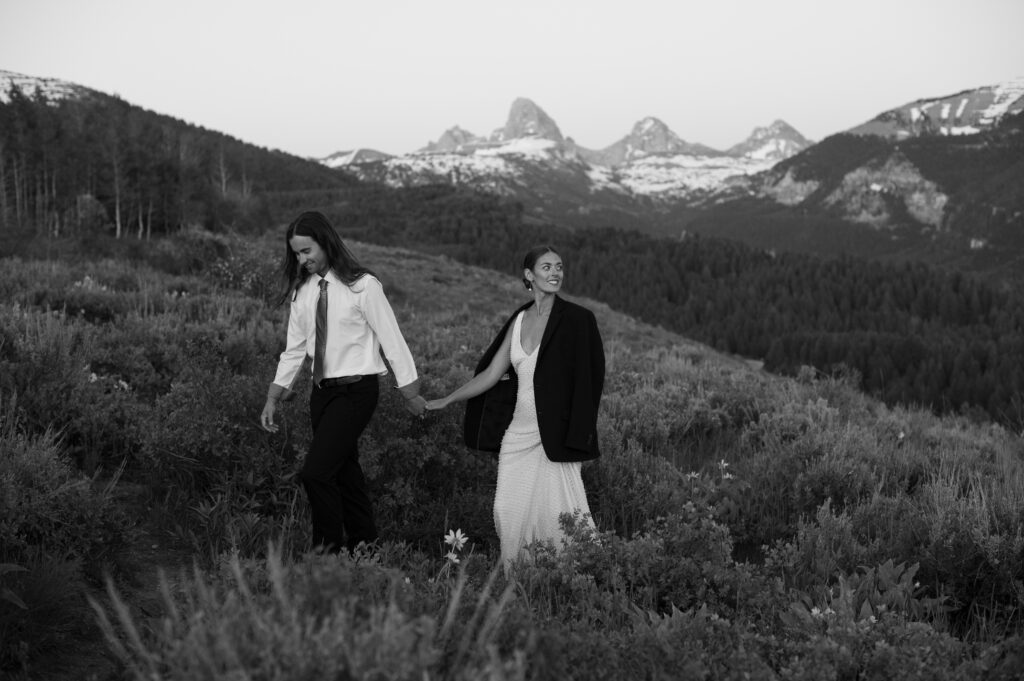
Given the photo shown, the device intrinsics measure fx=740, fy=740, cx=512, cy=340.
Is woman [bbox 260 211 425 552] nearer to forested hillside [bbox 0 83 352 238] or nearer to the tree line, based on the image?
forested hillside [bbox 0 83 352 238]

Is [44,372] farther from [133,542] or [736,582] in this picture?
[736,582]

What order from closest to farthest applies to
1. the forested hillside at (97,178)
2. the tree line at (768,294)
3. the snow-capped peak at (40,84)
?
1. the forested hillside at (97,178)
2. the tree line at (768,294)
3. the snow-capped peak at (40,84)

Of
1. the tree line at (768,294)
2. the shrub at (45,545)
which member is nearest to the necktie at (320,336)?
the shrub at (45,545)

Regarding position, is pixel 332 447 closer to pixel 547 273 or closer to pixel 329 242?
pixel 329 242

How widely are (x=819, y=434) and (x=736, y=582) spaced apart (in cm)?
403

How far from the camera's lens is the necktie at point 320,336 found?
13.7ft

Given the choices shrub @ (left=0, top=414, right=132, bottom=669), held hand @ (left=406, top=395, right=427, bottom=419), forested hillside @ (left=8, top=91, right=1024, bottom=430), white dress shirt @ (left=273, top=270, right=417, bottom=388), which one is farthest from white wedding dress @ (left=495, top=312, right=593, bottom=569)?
forested hillside @ (left=8, top=91, right=1024, bottom=430)

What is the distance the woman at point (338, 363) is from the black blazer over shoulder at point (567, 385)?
0.77 metres

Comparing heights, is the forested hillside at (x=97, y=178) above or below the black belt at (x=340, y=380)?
above

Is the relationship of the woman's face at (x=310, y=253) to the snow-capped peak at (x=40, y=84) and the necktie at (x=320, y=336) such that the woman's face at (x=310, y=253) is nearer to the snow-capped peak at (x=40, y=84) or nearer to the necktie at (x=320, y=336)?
the necktie at (x=320, y=336)

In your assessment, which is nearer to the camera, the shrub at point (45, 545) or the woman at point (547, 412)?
the shrub at point (45, 545)

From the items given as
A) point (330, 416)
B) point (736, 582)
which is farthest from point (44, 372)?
point (736, 582)

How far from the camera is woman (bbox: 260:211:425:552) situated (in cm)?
414

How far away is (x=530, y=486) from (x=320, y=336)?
1.53m
